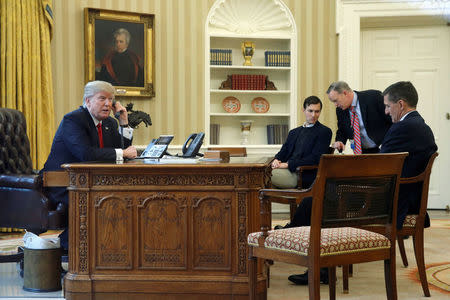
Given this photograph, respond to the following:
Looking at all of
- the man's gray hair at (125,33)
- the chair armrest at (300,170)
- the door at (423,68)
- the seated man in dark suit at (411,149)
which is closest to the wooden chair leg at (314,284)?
the seated man in dark suit at (411,149)

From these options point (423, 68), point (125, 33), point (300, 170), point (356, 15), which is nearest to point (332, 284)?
point (300, 170)

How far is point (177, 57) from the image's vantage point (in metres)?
7.03

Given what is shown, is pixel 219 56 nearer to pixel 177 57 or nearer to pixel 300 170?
pixel 177 57

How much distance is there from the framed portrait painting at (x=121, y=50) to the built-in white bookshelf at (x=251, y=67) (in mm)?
743

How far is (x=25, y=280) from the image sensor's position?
3.56m

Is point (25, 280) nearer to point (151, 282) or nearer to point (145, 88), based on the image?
point (151, 282)

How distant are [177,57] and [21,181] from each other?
378 centimetres

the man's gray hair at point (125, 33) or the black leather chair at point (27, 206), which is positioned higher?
the man's gray hair at point (125, 33)

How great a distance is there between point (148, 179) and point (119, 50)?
12.6 feet

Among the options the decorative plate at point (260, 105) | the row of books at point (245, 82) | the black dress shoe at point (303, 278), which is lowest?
the black dress shoe at point (303, 278)

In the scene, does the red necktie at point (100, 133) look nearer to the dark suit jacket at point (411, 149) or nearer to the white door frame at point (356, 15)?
the dark suit jacket at point (411, 149)

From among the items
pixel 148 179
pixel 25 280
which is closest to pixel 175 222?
pixel 148 179

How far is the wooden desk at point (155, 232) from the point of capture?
324 cm

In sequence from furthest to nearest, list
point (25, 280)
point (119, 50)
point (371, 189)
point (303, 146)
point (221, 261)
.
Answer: point (119, 50), point (303, 146), point (25, 280), point (221, 261), point (371, 189)
